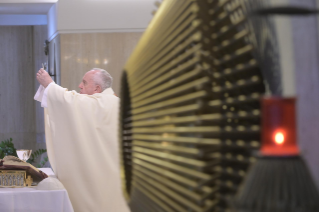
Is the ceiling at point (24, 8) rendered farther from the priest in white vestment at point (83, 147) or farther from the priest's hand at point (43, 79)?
the priest's hand at point (43, 79)

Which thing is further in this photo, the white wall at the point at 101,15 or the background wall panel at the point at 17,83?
the background wall panel at the point at 17,83

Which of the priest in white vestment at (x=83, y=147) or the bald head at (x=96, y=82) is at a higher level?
the bald head at (x=96, y=82)

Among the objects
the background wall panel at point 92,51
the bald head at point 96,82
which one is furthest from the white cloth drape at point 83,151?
the background wall panel at point 92,51

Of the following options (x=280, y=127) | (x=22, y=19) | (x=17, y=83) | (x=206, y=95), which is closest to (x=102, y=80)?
(x=22, y=19)

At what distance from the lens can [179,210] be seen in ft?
2.27

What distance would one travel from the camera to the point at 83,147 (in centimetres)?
414

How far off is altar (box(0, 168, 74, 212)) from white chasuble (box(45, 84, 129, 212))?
34.4 inches

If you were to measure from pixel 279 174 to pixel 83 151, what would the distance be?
382 cm

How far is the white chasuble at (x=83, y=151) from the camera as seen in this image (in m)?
4.04

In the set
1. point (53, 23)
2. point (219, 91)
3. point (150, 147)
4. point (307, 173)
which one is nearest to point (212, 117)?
point (219, 91)

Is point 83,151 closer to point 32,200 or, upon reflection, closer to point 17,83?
point 32,200

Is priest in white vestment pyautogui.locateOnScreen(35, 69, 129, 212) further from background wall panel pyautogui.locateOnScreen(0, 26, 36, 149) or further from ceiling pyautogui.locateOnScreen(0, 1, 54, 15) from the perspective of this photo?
background wall panel pyautogui.locateOnScreen(0, 26, 36, 149)

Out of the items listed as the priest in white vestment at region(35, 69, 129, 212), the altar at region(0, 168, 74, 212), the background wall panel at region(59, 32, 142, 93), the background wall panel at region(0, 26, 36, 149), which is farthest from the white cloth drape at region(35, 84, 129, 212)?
the background wall panel at region(0, 26, 36, 149)

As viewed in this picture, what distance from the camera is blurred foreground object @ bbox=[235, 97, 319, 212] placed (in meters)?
0.40
